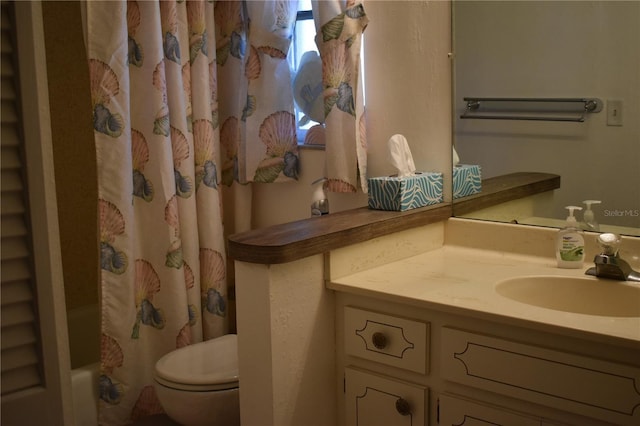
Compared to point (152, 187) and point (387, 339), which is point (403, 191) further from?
point (152, 187)

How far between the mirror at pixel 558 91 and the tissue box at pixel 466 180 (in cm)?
2

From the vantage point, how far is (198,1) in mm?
2633

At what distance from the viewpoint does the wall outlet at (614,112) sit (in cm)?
203

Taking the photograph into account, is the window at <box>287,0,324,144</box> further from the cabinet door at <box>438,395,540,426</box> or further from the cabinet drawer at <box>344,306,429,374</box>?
the cabinet door at <box>438,395,540,426</box>

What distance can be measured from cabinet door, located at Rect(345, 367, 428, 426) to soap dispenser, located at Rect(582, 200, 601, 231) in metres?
0.66

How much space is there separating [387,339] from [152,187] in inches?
41.8

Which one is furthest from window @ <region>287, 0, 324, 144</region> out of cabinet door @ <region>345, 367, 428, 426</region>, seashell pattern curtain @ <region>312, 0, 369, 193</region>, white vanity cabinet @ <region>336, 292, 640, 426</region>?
cabinet door @ <region>345, 367, 428, 426</region>

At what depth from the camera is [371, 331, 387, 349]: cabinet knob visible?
1.94m

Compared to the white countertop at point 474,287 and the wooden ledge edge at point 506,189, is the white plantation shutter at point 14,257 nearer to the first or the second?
the white countertop at point 474,287

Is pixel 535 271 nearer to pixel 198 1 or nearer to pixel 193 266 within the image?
pixel 193 266

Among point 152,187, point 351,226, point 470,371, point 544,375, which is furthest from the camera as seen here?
point 152,187

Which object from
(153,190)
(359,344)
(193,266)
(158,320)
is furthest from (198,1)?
(359,344)

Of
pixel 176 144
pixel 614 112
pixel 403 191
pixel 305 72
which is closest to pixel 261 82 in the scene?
pixel 305 72

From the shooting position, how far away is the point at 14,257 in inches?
51.8
